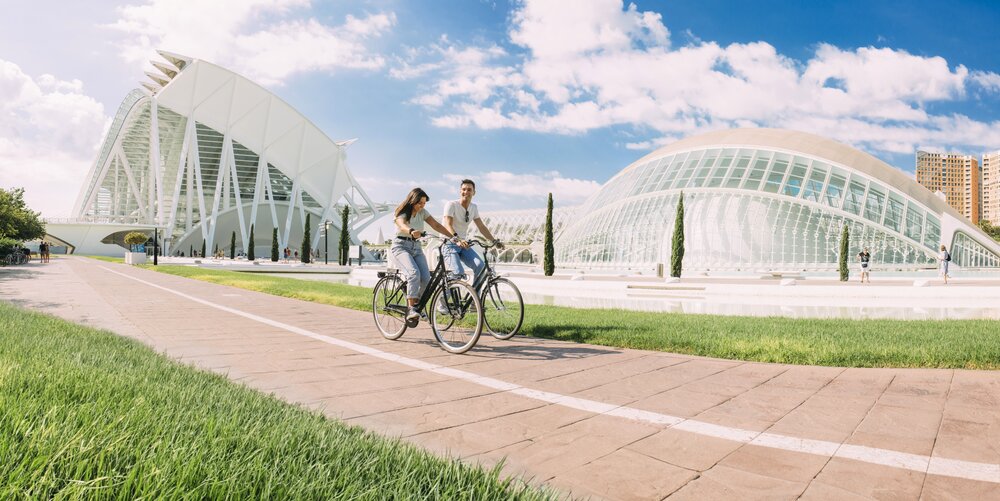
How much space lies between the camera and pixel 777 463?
8.34ft

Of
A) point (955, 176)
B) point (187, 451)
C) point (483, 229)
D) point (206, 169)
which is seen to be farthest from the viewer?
point (955, 176)

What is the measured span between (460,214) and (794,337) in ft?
13.1

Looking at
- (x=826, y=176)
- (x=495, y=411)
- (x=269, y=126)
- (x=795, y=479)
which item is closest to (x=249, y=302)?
(x=495, y=411)

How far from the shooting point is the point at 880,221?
29703 mm

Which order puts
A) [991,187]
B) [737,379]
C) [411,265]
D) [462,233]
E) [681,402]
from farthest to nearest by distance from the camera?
[991,187], [462,233], [411,265], [737,379], [681,402]

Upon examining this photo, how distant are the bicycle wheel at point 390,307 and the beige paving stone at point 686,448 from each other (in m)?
4.14

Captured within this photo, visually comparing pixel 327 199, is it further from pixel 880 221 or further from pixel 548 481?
pixel 548 481

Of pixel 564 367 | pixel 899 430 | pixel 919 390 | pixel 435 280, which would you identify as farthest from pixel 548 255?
pixel 899 430

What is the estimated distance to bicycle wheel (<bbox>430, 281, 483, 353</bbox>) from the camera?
228 inches

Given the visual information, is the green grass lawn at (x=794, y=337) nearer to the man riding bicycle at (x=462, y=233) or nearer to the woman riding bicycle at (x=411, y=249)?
the woman riding bicycle at (x=411, y=249)

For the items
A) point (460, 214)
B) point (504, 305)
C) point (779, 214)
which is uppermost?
point (779, 214)

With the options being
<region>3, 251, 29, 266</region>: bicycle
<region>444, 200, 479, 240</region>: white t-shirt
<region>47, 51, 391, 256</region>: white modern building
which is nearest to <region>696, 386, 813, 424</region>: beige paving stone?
<region>444, 200, 479, 240</region>: white t-shirt

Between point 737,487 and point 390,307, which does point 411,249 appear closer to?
point 390,307

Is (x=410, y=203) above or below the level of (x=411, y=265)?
above
